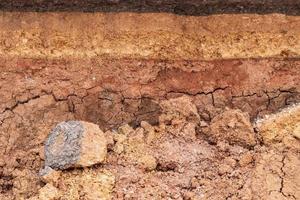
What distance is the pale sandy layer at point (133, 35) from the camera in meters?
3.00

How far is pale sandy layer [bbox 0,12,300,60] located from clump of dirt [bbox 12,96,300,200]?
0.31m

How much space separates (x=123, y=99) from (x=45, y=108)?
346 millimetres

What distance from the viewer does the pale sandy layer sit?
300cm

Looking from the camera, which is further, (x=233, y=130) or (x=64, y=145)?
(x=233, y=130)

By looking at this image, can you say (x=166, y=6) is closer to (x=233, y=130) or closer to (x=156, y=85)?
(x=156, y=85)

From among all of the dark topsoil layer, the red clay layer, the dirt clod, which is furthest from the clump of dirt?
the dark topsoil layer

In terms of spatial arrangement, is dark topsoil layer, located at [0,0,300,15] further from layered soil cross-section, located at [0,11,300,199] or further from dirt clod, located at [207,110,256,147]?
dirt clod, located at [207,110,256,147]

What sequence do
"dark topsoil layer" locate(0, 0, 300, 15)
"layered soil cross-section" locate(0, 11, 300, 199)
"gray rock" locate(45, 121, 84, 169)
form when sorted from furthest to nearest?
1. "dark topsoil layer" locate(0, 0, 300, 15)
2. "layered soil cross-section" locate(0, 11, 300, 199)
3. "gray rock" locate(45, 121, 84, 169)

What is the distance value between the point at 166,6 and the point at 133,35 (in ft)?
0.65

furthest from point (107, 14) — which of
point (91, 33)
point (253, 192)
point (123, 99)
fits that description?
point (253, 192)

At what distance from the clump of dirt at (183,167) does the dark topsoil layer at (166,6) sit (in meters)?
0.46

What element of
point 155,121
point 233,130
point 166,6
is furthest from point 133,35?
point 233,130

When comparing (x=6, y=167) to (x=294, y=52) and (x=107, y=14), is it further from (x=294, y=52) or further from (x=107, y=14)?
(x=294, y=52)

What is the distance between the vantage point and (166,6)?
3.00 meters
